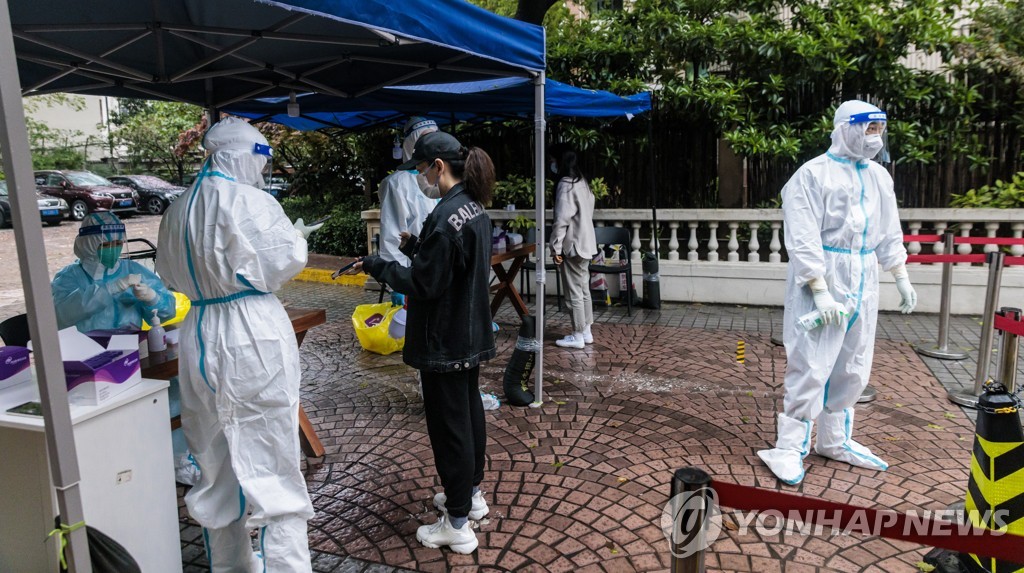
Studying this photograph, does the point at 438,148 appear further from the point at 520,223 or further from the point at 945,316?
the point at 520,223

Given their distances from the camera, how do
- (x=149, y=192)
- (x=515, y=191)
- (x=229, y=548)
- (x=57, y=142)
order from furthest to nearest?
(x=57, y=142), (x=149, y=192), (x=515, y=191), (x=229, y=548)

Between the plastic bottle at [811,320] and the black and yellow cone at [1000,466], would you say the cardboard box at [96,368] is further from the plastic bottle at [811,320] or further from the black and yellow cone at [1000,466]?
the black and yellow cone at [1000,466]

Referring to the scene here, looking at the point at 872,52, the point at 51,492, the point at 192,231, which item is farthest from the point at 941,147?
the point at 51,492

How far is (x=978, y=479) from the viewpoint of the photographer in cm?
276

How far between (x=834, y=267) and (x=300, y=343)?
10.1ft

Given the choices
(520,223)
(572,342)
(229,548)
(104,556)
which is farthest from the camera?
(520,223)

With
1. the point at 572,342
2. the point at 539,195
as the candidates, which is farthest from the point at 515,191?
the point at 539,195

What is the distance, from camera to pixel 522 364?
4.91m

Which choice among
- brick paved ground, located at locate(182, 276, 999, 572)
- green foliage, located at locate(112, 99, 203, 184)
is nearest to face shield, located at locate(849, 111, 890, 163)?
brick paved ground, located at locate(182, 276, 999, 572)

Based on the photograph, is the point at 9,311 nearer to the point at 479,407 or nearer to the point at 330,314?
the point at 330,314

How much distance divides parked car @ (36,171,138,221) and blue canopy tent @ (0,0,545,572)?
1781 cm

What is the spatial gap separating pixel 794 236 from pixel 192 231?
2969mm

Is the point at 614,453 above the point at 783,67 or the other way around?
the other way around

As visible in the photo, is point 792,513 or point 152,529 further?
point 152,529
